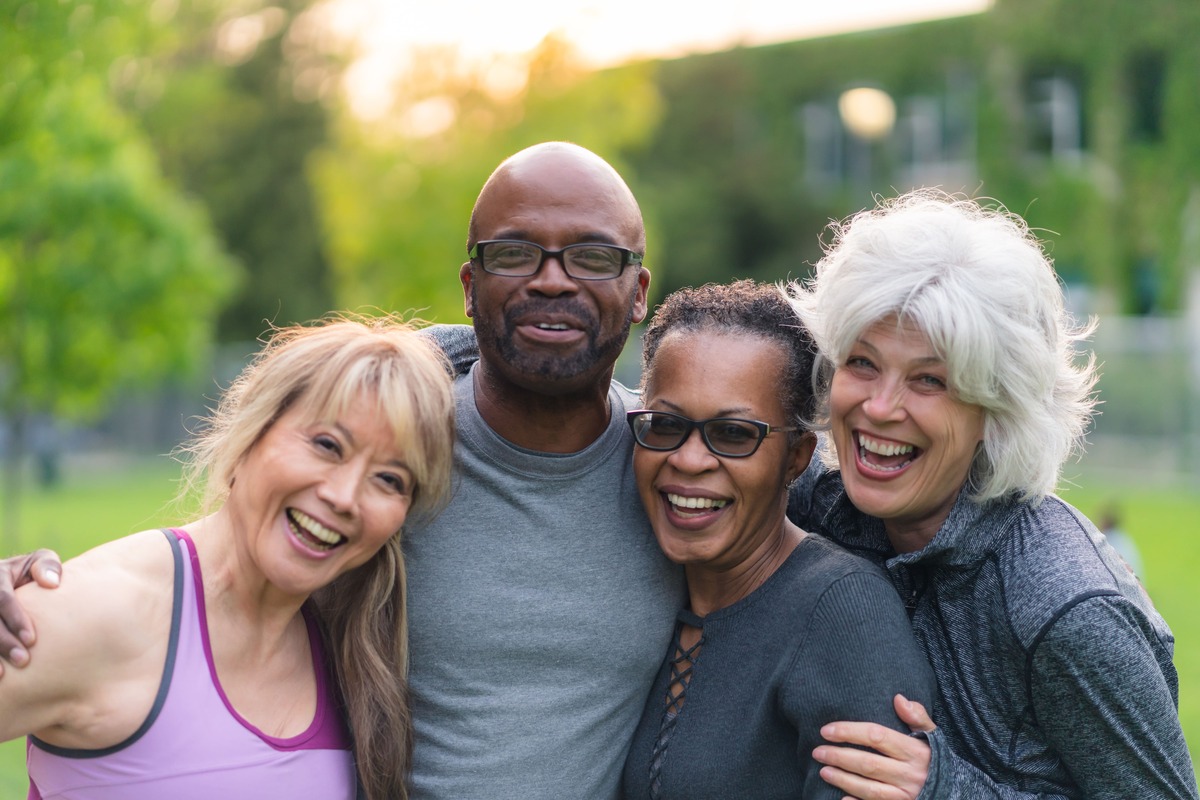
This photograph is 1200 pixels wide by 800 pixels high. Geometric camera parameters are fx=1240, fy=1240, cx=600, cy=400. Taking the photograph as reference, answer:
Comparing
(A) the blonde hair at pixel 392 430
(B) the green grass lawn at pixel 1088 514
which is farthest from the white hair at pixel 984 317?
(B) the green grass lawn at pixel 1088 514

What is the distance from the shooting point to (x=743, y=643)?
314 cm

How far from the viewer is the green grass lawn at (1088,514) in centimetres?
941

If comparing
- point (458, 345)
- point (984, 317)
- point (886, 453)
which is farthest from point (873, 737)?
point (458, 345)

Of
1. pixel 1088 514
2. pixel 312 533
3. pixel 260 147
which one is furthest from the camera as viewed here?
pixel 260 147

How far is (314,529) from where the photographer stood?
116 inches

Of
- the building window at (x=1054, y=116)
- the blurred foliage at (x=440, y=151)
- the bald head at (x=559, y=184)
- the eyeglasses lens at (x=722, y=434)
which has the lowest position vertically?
the eyeglasses lens at (x=722, y=434)

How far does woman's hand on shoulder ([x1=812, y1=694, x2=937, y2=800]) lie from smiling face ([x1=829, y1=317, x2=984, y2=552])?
0.58 metres

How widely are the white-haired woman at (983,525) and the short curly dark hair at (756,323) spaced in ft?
0.21

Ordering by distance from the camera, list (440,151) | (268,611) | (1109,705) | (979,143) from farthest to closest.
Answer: (979,143), (440,151), (268,611), (1109,705)

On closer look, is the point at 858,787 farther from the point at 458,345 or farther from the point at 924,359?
the point at 458,345

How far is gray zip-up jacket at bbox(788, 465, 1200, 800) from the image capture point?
2.85m

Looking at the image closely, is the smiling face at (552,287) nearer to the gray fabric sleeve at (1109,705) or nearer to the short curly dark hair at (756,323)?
the short curly dark hair at (756,323)

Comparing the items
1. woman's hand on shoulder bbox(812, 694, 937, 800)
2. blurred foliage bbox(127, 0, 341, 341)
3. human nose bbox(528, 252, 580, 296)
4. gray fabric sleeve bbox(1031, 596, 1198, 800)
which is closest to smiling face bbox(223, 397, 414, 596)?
human nose bbox(528, 252, 580, 296)

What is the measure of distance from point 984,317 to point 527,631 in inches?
55.7
